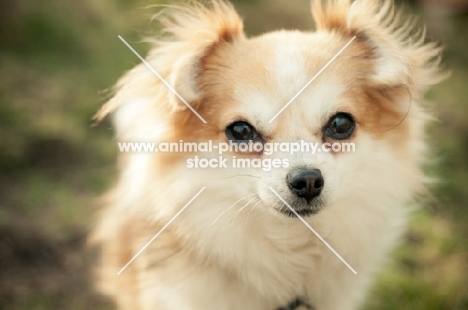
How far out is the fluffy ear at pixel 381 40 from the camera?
2.21m

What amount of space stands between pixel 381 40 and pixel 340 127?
0.44 m

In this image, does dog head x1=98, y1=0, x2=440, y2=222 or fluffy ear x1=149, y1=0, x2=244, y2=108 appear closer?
dog head x1=98, y1=0, x2=440, y2=222

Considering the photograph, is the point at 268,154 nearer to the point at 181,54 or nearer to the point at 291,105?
the point at 291,105

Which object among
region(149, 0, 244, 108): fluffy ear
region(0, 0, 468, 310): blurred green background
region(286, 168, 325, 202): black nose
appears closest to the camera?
region(286, 168, 325, 202): black nose

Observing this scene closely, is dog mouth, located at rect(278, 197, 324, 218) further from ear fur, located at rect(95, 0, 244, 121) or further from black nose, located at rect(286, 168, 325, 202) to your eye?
ear fur, located at rect(95, 0, 244, 121)

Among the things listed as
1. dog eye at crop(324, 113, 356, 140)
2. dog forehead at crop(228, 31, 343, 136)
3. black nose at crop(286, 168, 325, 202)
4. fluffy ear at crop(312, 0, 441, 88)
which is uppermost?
fluffy ear at crop(312, 0, 441, 88)

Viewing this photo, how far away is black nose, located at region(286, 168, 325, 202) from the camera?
6.31 ft

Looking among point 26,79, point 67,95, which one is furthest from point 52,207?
point 26,79

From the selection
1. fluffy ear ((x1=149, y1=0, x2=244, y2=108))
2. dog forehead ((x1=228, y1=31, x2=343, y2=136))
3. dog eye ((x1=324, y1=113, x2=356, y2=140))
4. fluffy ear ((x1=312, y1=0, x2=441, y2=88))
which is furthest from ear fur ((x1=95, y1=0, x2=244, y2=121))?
dog eye ((x1=324, y1=113, x2=356, y2=140))

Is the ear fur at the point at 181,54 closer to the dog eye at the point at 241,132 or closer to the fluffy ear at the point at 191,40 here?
the fluffy ear at the point at 191,40

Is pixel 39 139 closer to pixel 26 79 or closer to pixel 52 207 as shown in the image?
pixel 52 207

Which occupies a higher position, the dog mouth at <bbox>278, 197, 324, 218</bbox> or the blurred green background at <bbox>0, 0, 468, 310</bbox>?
the blurred green background at <bbox>0, 0, 468, 310</bbox>

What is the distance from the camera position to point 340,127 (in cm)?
213

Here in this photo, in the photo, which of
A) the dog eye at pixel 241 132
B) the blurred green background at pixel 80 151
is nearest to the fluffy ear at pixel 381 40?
the blurred green background at pixel 80 151
